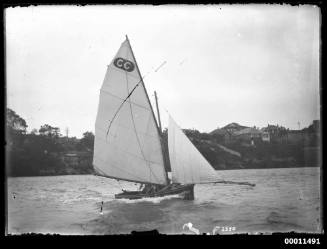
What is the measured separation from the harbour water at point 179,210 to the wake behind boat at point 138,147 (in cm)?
102

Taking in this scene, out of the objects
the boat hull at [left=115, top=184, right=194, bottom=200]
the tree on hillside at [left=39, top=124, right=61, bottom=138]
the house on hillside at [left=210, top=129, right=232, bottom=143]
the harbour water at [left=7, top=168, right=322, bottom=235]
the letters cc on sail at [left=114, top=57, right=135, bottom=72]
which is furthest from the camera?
the boat hull at [left=115, top=184, right=194, bottom=200]

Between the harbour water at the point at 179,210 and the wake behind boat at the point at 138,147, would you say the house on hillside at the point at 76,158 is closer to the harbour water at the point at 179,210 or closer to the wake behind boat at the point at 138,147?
the wake behind boat at the point at 138,147

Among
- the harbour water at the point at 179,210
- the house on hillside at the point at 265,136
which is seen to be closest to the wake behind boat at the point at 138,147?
the harbour water at the point at 179,210

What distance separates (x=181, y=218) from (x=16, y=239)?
146 inches

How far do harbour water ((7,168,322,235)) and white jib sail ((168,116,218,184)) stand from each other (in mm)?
706

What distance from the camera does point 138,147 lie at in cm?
916

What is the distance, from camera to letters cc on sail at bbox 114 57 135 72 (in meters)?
8.04

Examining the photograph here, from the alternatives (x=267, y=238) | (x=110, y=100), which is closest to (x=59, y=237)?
(x=110, y=100)

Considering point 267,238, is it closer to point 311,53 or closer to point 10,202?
point 311,53

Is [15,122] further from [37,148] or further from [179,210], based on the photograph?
[179,210]

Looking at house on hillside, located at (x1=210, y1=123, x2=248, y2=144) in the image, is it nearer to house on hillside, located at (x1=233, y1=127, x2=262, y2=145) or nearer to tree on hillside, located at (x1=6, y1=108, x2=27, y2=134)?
house on hillside, located at (x1=233, y1=127, x2=262, y2=145)

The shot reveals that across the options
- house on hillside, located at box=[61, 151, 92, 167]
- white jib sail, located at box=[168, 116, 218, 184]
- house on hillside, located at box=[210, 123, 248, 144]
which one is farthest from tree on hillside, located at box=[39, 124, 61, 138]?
house on hillside, located at box=[210, 123, 248, 144]

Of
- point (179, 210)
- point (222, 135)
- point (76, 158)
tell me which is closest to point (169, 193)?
point (179, 210)

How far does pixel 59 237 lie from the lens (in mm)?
6988
